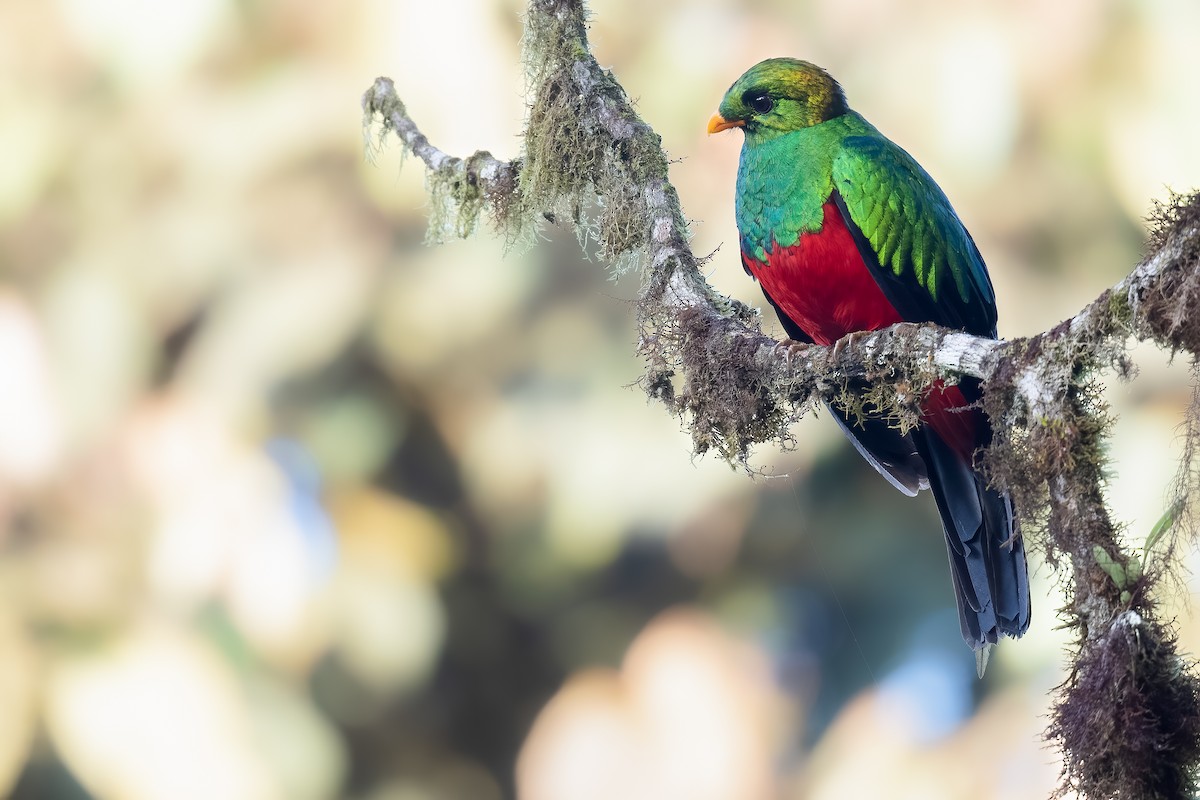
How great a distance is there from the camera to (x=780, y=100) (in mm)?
3527

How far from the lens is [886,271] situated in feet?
10.7

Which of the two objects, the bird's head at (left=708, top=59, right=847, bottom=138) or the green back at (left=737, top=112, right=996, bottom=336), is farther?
the bird's head at (left=708, top=59, right=847, bottom=138)

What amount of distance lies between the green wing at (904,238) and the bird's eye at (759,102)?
0.89 feet

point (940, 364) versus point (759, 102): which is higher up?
point (759, 102)

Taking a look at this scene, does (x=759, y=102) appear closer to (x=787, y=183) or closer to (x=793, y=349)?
(x=787, y=183)

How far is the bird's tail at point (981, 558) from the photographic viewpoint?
2818 millimetres

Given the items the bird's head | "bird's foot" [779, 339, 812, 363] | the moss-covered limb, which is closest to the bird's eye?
the bird's head

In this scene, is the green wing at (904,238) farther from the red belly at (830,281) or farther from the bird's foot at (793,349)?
the bird's foot at (793,349)

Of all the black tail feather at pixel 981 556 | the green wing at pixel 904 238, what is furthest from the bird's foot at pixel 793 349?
the green wing at pixel 904 238

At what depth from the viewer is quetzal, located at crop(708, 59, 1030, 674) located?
3213mm

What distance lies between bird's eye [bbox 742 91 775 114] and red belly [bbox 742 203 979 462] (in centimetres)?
41

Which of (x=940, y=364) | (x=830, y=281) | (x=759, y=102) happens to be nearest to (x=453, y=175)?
(x=759, y=102)

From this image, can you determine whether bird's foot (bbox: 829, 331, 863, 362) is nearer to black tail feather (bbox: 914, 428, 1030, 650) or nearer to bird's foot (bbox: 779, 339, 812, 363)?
bird's foot (bbox: 779, 339, 812, 363)

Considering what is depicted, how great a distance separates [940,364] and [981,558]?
29.6 inches
